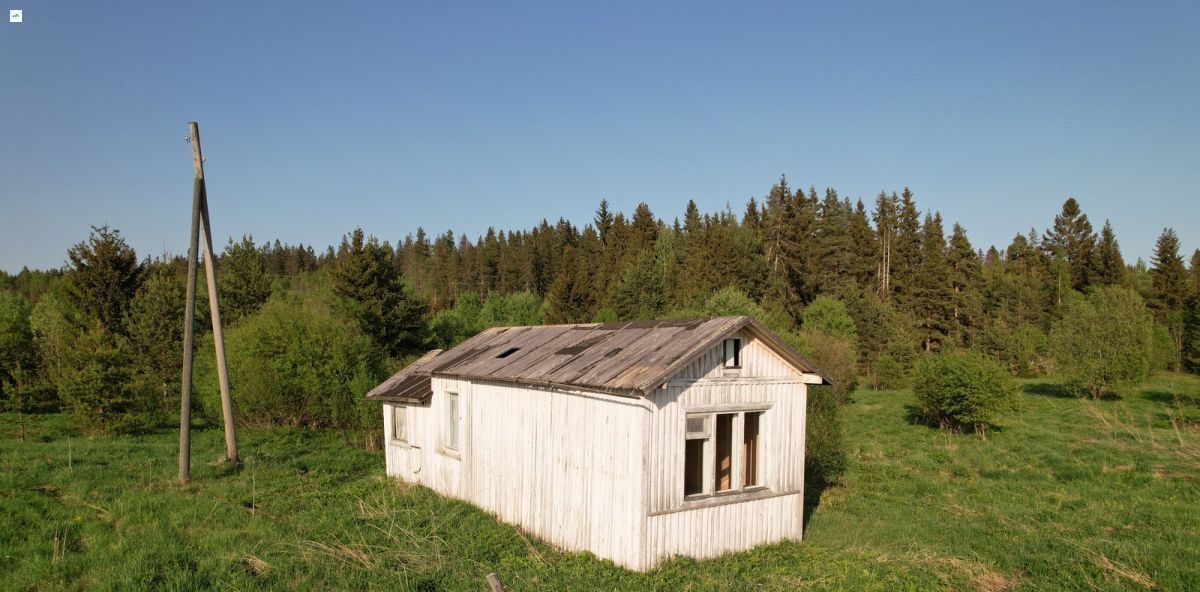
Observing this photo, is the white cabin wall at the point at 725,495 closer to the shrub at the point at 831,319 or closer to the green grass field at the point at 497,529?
the green grass field at the point at 497,529

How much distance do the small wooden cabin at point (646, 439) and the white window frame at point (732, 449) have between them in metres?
0.02

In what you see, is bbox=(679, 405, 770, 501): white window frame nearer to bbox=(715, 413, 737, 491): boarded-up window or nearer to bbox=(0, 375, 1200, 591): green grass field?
bbox=(715, 413, 737, 491): boarded-up window

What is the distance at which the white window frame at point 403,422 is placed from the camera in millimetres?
17500

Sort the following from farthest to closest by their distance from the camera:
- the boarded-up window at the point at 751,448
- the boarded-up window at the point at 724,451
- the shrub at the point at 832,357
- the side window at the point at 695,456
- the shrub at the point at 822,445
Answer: the shrub at the point at 832,357 < the shrub at the point at 822,445 < the boarded-up window at the point at 751,448 < the boarded-up window at the point at 724,451 < the side window at the point at 695,456

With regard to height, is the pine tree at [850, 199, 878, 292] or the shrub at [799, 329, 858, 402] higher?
the pine tree at [850, 199, 878, 292]

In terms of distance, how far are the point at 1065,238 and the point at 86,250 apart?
81.7 meters

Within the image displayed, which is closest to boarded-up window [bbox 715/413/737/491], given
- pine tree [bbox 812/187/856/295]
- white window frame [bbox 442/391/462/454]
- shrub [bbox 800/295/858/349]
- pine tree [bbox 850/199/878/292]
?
white window frame [bbox 442/391/462/454]

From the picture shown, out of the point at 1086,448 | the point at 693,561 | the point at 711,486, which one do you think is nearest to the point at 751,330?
the point at 711,486

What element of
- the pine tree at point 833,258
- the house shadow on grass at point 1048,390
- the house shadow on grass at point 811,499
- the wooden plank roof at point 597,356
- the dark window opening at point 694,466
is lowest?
the house shadow on grass at point 1048,390

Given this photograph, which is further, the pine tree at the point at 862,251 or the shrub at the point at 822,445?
the pine tree at the point at 862,251

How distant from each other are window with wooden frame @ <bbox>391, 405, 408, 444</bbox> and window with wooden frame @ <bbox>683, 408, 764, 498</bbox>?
9097 mm

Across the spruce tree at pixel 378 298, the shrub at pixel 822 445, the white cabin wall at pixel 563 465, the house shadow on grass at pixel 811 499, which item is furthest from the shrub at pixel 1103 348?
the spruce tree at pixel 378 298

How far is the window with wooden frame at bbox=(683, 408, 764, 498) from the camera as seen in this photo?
434 inches

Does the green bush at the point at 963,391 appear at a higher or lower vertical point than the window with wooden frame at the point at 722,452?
lower
